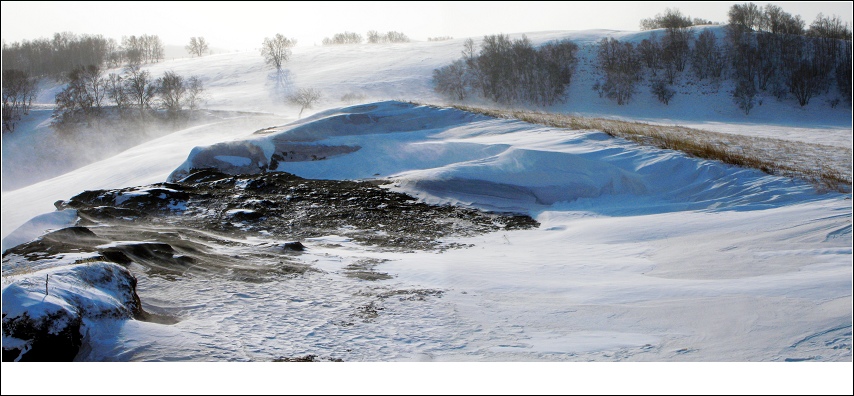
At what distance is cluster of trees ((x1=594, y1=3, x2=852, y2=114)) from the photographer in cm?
5003

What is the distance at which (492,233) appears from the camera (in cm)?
1048

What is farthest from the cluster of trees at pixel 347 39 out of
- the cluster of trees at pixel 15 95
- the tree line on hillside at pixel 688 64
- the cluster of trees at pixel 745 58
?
the cluster of trees at pixel 15 95

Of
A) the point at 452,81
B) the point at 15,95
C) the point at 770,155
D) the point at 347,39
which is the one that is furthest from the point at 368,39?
the point at 770,155

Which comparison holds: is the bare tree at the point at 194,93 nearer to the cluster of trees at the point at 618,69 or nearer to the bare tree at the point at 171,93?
the bare tree at the point at 171,93

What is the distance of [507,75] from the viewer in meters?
54.2

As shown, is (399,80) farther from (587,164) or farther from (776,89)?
(587,164)

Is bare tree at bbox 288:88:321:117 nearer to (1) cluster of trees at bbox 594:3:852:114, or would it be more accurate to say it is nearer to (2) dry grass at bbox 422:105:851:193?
(2) dry grass at bbox 422:105:851:193

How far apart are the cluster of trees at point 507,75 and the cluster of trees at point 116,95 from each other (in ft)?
80.3

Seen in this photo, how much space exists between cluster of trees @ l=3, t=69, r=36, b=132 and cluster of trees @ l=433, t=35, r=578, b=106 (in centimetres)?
3127

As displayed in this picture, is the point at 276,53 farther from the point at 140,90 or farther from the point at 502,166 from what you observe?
the point at 502,166

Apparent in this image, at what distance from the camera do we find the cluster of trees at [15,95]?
2647cm

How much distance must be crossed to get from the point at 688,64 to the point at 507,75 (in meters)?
18.1

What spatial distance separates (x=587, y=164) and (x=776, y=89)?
1882 inches

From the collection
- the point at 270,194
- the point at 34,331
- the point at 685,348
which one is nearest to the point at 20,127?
the point at 270,194
